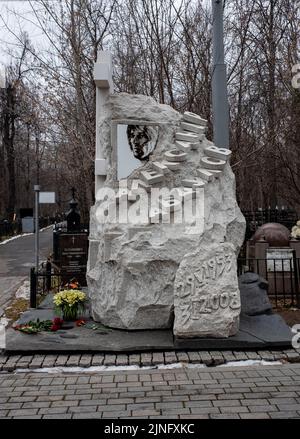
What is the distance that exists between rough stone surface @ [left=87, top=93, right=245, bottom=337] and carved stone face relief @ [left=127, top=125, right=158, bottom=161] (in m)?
0.18

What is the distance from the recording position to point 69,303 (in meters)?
7.07

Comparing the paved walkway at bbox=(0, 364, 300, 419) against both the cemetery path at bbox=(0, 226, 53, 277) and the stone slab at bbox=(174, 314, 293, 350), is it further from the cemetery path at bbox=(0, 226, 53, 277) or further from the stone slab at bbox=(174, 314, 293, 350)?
the cemetery path at bbox=(0, 226, 53, 277)

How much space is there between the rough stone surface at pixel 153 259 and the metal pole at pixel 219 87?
79.1 inches

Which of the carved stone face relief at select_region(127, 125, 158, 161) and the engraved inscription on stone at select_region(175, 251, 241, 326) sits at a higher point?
the carved stone face relief at select_region(127, 125, 158, 161)

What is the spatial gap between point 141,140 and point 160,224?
4.98 feet

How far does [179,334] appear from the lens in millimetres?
6012

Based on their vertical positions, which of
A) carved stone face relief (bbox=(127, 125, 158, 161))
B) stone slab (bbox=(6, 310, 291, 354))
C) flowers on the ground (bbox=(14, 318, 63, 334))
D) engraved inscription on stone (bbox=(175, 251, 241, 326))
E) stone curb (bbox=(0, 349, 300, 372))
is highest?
carved stone face relief (bbox=(127, 125, 158, 161))

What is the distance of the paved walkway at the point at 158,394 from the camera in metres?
4.27

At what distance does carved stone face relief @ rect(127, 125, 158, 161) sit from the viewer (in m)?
7.20

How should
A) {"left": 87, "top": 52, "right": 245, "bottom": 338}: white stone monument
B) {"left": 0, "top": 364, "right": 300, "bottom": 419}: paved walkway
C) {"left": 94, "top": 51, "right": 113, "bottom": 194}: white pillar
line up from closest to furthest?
{"left": 0, "top": 364, "right": 300, "bottom": 419}: paved walkway < {"left": 87, "top": 52, "right": 245, "bottom": 338}: white stone monument < {"left": 94, "top": 51, "right": 113, "bottom": 194}: white pillar
